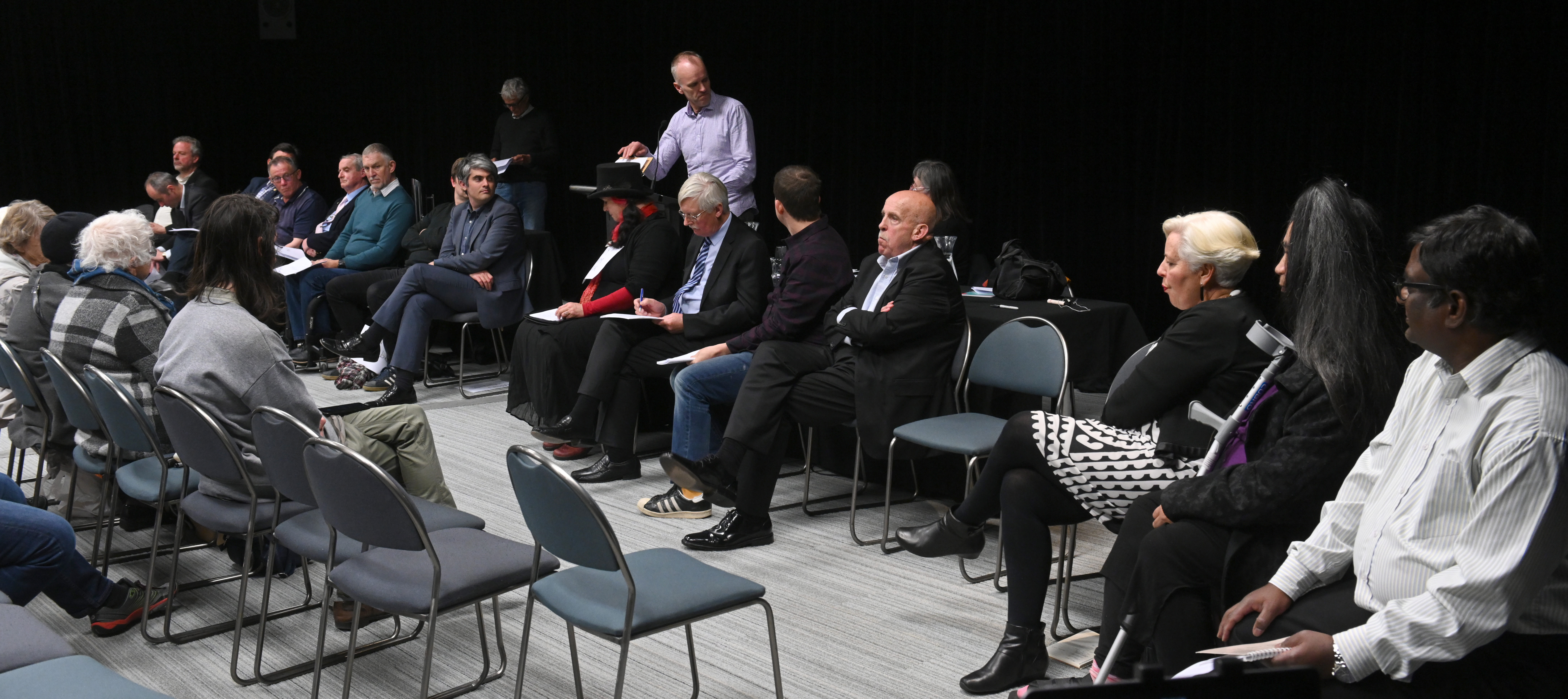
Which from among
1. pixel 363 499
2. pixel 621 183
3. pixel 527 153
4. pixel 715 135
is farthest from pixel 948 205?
pixel 363 499

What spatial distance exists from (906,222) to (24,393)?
2.84 m

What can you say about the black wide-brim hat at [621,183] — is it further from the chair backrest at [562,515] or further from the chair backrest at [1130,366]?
the chair backrest at [562,515]

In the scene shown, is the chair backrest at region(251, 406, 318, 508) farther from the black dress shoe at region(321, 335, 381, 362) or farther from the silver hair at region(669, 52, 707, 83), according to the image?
the black dress shoe at region(321, 335, 381, 362)

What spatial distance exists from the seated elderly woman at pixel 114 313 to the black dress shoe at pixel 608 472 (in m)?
1.60

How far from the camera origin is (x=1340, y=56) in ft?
16.2

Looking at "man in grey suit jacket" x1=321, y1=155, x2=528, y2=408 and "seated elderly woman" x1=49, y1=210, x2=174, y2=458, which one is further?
"man in grey suit jacket" x1=321, y1=155, x2=528, y2=408

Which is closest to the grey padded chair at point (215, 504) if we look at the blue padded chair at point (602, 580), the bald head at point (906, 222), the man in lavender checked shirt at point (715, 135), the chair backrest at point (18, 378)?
the chair backrest at point (18, 378)

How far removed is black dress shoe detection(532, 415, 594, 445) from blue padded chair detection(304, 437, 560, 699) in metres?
2.10

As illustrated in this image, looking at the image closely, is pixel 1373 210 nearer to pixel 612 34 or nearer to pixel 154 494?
pixel 154 494

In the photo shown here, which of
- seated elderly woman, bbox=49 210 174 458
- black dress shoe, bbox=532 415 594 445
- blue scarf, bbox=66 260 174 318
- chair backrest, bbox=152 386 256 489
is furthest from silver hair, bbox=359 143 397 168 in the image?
chair backrest, bbox=152 386 256 489

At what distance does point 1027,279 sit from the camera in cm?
448

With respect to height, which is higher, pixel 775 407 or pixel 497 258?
pixel 497 258

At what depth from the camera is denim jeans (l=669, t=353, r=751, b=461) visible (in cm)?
412

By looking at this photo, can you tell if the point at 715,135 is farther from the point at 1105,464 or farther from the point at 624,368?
the point at 1105,464
